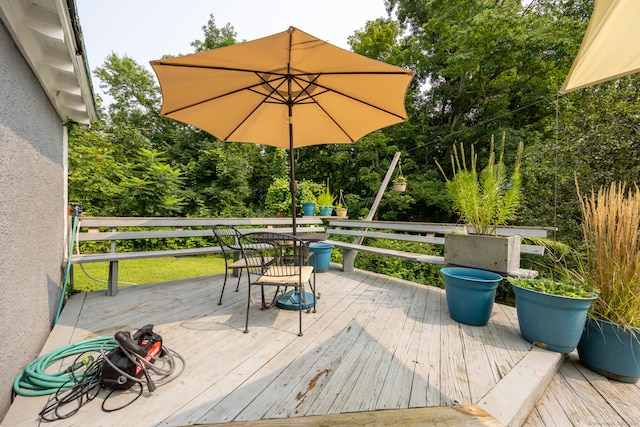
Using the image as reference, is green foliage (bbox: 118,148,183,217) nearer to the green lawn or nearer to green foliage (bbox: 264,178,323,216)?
the green lawn

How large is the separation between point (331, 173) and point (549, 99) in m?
7.70

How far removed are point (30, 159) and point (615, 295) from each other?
13.1ft

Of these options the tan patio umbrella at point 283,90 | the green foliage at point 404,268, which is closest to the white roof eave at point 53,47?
the tan patio umbrella at point 283,90

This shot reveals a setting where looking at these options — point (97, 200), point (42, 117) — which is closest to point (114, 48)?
point (97, 200)

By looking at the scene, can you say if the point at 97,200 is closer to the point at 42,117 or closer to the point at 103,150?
the point at 103,150

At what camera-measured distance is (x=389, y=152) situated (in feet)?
33.5

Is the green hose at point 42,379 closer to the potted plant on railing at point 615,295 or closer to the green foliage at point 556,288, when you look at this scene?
the green foliage at point 556,288

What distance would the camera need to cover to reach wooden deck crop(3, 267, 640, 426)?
1279 millimetres

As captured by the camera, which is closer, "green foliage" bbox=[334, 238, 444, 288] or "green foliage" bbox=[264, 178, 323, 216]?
"green foliage" bbox=[334, 238, 444, 288]

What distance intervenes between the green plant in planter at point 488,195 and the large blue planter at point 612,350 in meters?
1.03

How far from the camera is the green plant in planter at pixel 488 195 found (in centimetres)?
244

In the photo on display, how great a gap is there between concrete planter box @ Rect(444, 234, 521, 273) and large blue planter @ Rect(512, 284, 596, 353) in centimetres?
46

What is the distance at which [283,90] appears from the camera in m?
2.60

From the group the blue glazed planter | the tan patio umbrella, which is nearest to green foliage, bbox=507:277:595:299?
the tan patio umbrella
